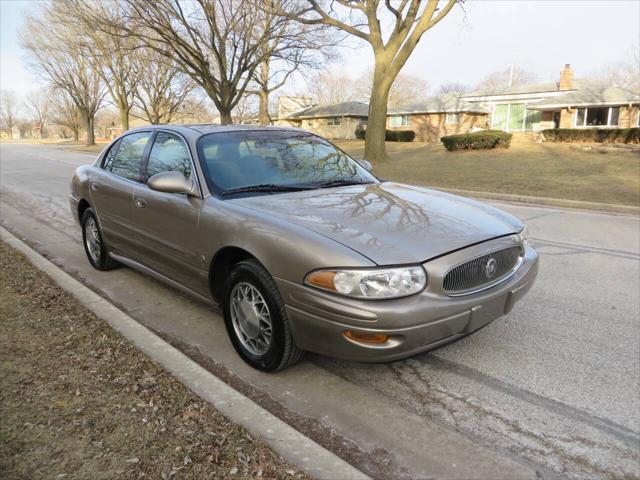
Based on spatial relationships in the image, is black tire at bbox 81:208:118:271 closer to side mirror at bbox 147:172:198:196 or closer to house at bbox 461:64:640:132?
side mirror at bbox 147:172:198:196

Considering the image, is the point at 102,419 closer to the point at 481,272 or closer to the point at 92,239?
the point at 481,272

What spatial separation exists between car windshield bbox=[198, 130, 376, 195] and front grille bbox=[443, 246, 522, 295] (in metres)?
1.42

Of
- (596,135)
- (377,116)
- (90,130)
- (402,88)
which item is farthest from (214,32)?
(402,88)

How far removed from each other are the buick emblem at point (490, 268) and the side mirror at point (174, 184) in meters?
2.05

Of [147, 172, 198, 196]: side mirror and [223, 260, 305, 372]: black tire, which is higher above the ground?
[147, 172, 198, 196]: side mirror

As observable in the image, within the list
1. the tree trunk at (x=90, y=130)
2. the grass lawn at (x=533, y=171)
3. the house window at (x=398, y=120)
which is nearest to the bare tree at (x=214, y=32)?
the grass lawn at (x=533, y=171)

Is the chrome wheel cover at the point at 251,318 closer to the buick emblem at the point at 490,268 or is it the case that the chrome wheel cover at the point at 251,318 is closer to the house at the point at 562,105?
the buick emblem at the point at 490,268

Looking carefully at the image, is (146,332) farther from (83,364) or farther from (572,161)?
(572,161)

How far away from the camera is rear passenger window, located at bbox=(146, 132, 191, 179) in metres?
3.93

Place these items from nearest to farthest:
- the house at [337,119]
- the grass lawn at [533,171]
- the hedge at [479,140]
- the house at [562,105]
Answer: the grass lawn at [533,171], the hedge at [479,140], the house at [562,105], the house at [337,119]

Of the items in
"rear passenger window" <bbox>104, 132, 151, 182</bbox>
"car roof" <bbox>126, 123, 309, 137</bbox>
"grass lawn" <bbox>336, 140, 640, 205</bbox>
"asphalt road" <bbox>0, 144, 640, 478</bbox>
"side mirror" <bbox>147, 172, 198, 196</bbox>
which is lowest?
"asphalt road" <bbox>0, 144, 640, 478</bbox>

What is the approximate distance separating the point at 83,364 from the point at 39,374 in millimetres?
244

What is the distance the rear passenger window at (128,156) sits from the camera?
15.1ft

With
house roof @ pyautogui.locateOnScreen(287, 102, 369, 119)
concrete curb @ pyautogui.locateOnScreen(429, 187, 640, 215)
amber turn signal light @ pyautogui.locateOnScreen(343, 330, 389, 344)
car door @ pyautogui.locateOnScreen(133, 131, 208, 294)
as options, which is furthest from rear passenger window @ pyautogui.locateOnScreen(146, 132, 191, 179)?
house roof @ pyautogui.locateOnScreen(287, 102, 369, 119)
